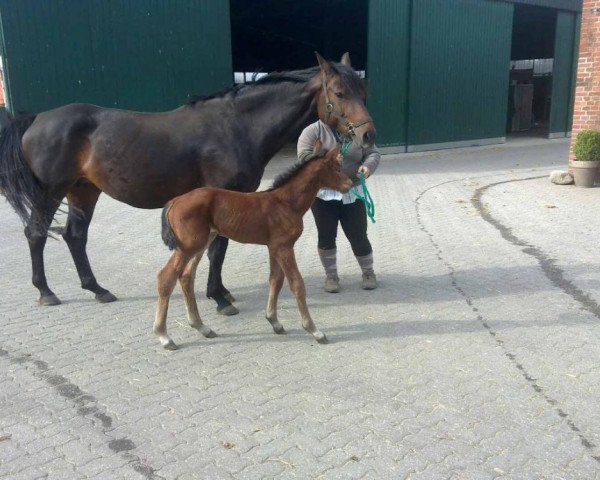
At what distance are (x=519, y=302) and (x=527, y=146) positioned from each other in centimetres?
1708

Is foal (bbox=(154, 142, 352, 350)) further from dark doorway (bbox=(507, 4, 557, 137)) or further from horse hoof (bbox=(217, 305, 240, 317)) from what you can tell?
dark doorway (bbox=(507, 4, 557, 137))

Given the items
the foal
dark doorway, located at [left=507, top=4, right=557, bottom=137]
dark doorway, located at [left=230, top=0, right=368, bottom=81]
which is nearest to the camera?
the foal

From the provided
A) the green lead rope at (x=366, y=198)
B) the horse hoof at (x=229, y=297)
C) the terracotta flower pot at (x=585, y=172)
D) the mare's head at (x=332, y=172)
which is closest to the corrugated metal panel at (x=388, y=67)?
the terracotta flower pot at (x=585, y=172)

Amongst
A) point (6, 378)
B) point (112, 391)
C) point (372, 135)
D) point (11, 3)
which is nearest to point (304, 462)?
point (112, 391)

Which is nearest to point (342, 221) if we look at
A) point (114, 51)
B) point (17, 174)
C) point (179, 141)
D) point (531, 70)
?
point (179, 141)

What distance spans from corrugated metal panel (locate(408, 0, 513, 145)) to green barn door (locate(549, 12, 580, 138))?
3260 mm

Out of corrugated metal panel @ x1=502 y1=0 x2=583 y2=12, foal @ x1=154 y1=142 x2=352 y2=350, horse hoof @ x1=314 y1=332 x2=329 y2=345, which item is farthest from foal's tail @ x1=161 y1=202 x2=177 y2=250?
corrugated metal panel @ x1=502 y1=0 x2=583 y2=12

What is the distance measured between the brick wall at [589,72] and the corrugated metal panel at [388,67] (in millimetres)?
6494

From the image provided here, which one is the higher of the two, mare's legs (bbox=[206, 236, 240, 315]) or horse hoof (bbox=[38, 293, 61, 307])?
mare's legs (bbox=[206, 236, 240, 315])

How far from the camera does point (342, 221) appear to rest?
5.24 m

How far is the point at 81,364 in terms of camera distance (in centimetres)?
374

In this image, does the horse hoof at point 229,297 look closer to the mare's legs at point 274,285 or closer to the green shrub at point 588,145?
the mare's legs at point 274,285

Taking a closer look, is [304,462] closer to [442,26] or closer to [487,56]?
[442,26]

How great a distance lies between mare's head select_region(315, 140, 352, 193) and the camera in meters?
3.91
